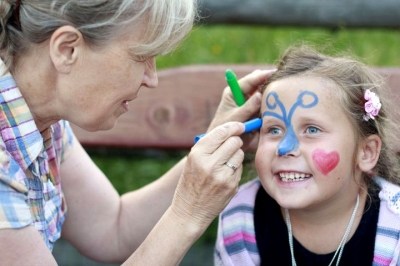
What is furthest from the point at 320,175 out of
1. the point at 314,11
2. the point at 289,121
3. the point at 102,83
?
the point at 314,11

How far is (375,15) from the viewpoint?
3.76 m

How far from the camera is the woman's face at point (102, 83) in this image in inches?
76.9

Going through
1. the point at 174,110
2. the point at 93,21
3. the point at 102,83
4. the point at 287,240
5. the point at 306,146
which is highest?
the point at 93,21

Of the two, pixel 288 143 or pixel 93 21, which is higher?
pixel 93 21

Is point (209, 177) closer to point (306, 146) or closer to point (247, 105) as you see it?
point (306, 146)

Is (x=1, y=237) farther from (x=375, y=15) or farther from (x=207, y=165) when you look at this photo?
(x=375, y=15)

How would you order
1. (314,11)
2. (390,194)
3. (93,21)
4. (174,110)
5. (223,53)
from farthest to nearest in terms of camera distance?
1. (223,53)
2. (314,11)
3. (174,110)
4. (390,194)
5. (93,21)

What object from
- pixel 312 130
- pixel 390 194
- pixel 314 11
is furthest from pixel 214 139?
pixel 314 11

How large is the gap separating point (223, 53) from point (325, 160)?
9.50 feet

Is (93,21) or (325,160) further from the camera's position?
(325,160)

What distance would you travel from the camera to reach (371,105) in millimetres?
2242

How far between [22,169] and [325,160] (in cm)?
92

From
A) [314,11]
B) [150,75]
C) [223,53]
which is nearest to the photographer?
[150,75]

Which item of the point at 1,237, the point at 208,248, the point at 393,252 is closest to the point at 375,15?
the point at 208,248
